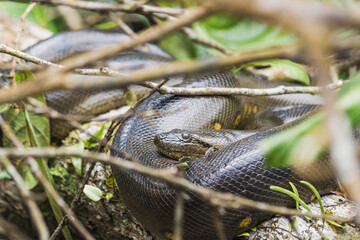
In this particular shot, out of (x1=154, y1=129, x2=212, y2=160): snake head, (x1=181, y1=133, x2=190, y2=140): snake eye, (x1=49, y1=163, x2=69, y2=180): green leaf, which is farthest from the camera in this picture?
(x1=49, y1=163, x2=69, y2=180): green leaf

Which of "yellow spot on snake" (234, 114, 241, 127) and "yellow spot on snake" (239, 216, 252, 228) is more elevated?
"yellow spot on snake" (234, 114, 241, 127)

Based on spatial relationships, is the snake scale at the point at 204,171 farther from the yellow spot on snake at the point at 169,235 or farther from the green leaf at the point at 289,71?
the green leaf at the point at 289,71

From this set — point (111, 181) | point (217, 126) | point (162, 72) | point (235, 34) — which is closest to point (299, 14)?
point (162, 72)

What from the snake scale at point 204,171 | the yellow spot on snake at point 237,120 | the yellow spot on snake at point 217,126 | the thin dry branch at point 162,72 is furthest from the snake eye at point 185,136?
the thin dry branch at point 162,72

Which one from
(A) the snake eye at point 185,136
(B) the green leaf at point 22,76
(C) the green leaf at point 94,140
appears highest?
(B) the green leaf at point 22,76

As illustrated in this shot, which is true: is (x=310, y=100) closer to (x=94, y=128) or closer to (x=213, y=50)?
(x=213, y=50)

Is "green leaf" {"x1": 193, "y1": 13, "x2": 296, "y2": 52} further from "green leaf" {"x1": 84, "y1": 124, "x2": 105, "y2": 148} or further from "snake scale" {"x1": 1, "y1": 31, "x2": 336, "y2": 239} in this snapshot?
"green leaf" {"x1": 84, "y1": 124, "x2": 105, "y2": 148}

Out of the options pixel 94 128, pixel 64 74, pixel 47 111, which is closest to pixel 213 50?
pixel 94 128

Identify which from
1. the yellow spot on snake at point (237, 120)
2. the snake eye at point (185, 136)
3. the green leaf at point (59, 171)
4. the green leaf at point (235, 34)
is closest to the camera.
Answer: the snake eye at point (185, 136)

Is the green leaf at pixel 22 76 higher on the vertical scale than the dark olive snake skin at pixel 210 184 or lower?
higher

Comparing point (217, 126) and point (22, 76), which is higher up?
point (217, 126)

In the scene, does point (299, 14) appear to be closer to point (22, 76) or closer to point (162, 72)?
point (162, 72)

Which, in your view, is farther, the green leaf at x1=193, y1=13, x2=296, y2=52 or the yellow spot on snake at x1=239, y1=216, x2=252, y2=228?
the green leaf at x1=193, y1=13, x2=296, y2=52

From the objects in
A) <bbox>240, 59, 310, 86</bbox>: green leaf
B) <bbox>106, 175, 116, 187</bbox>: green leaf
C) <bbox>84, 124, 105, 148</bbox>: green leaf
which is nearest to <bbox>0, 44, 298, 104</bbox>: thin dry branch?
<bbox>106, 175, 116, 187</bbox>: green leaf
